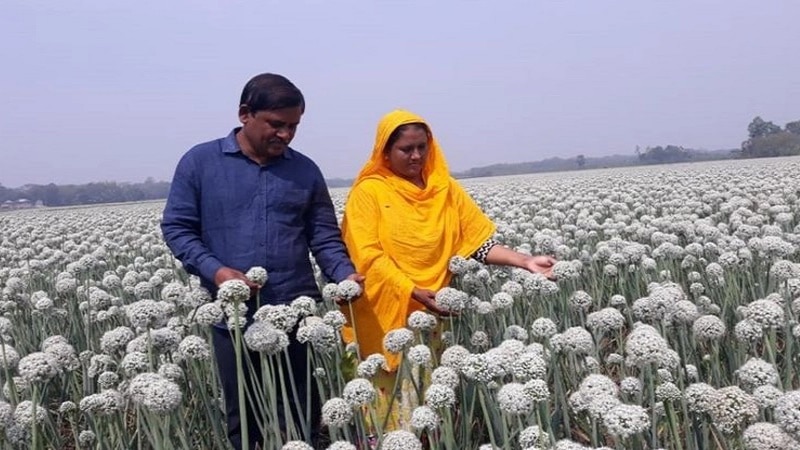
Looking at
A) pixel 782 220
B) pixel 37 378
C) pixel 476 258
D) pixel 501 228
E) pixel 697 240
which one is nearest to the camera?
pixel 37 378

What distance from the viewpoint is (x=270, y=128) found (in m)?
3.22

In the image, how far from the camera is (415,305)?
3541mm

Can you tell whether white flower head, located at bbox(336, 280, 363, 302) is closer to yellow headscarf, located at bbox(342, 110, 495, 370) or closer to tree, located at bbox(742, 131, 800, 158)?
yellow headscarf, located at bbox(342, 110, 495, 370)

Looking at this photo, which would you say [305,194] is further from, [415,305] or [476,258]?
[476,258]

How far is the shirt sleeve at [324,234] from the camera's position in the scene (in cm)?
354

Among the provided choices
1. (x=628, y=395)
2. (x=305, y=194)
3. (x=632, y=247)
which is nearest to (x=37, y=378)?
(x=305, y=194)

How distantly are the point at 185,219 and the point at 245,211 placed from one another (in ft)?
0.95

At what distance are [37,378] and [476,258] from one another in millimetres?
2346

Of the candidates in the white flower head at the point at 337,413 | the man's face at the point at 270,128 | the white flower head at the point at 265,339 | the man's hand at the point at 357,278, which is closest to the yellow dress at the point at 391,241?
the man's hand at the point at 357,278

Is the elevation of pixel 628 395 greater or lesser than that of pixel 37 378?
lesser

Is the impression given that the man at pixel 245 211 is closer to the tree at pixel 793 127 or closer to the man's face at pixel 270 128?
the man's face at pixel 270 128

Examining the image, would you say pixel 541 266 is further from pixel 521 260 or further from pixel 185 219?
pixel 185 219

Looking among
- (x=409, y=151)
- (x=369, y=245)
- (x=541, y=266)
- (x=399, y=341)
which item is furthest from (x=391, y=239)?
(x=399, y=341)

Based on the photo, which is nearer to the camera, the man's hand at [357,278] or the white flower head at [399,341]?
the white flower head at [399,341]
